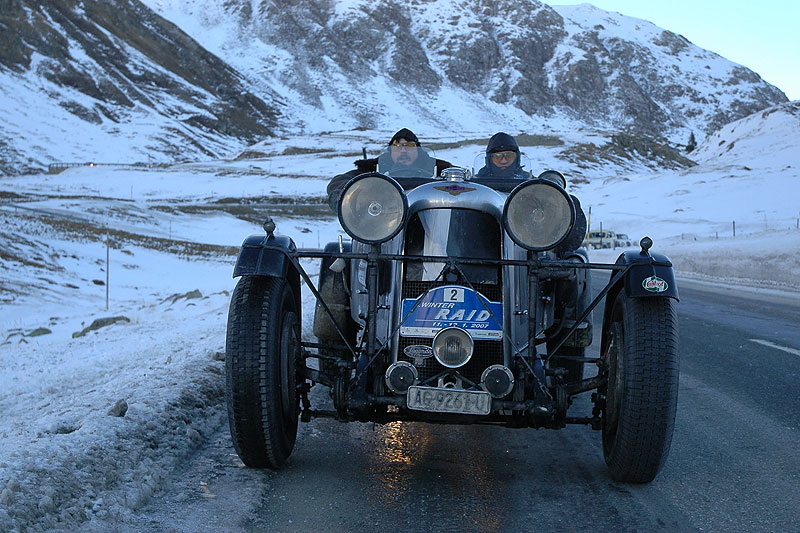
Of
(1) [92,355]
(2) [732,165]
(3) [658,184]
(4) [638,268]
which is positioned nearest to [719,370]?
(4) [638,268]

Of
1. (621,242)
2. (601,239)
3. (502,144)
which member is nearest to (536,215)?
(502,144)

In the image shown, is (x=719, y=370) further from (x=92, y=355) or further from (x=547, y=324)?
(x=92, y=355)

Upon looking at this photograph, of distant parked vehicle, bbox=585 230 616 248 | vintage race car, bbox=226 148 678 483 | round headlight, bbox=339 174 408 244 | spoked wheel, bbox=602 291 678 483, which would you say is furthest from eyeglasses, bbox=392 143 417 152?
distant parked vehicle, bbox=585 230 616 248

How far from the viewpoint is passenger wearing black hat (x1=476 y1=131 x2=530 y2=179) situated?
261 inches

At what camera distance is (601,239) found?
1619 inches

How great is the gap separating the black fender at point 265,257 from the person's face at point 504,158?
2557mm

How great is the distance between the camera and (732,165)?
239 feet

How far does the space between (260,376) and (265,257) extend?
72cm

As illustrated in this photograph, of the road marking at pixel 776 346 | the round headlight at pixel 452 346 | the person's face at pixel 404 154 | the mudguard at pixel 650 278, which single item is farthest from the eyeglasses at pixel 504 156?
the road marking at pixel 776 346

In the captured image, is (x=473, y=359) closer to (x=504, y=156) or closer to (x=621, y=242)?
(x=504, y=156)

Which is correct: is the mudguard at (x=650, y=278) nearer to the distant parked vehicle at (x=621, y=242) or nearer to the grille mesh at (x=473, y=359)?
the grille mesh at (x=473, y=359)

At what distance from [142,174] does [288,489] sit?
7593 cm

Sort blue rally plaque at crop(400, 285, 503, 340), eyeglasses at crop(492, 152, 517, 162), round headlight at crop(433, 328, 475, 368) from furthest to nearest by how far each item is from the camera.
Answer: eyeglasses at crop(492, 152, 517, 162)
blue rally plaque at crop(400, 285, 503, 340)
round headlight at crop(433, 328, 475, 368)

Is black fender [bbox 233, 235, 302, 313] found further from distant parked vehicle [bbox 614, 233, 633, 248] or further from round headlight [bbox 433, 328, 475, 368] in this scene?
distant parked vehicle [bbox 614, 233, 633, 248]
